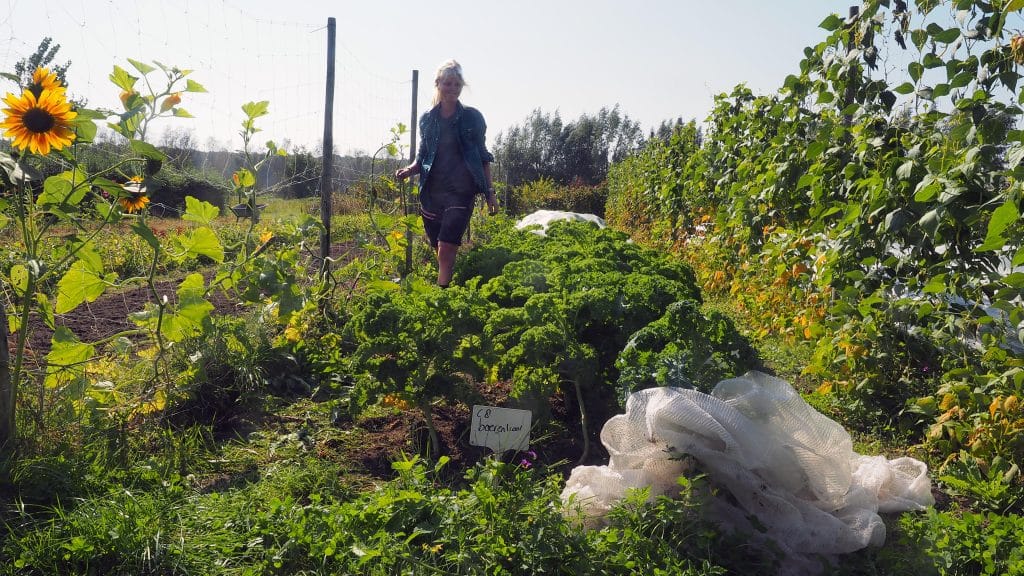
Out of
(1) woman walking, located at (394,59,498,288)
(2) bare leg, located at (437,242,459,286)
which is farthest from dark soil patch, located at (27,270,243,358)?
(1) woman walking, located at (394,59,498,288)

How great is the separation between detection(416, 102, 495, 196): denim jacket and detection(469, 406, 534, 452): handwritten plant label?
2.72m

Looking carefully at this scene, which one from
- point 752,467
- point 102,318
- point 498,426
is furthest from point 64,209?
point 102,318

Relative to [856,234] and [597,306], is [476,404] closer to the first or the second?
[597,306]

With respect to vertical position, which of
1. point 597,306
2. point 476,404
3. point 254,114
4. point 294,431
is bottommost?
point 294,431

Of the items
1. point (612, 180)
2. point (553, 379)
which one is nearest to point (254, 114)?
point (553, 379)

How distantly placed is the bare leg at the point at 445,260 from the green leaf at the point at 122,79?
283cm

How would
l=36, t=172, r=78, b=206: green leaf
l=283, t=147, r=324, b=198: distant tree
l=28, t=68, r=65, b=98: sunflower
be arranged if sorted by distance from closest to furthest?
l=28, t=68, r=65, b=98: sunflower < l=36, t=172, r=78, b=206: green leaf < l=283, t=147, r=324, b=198: distant tree

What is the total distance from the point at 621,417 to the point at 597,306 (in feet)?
2.83

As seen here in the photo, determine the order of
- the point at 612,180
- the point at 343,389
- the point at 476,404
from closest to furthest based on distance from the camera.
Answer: the point at 476,404 < the point at 343,389 < the point at 612,180

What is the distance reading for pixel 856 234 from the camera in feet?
11.4

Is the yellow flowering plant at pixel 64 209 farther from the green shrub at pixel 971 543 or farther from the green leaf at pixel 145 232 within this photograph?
the green shrub at pixel 971 543

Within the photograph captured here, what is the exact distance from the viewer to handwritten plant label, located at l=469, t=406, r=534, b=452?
285 cm

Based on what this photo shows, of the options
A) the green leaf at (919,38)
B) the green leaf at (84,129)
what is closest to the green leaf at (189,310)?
the green leaf at (84,129)

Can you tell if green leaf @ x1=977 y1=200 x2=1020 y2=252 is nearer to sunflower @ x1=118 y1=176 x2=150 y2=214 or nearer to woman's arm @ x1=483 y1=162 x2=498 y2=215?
sunflower @ x1=118 y1=176 x2=150 y2=214
